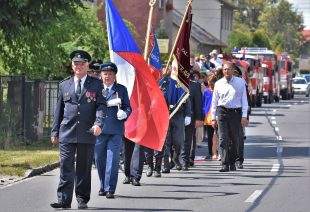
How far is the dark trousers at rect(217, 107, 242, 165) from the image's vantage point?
18.2m

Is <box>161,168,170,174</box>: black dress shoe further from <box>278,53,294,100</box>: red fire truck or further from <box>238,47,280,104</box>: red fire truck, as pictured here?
<box>278,53,294,100</box>: red fire truck

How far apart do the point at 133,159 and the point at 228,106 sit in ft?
9.96

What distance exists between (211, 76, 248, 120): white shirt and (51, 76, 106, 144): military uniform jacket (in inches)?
218

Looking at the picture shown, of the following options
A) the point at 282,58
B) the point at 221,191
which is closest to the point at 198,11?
the point at 282,58

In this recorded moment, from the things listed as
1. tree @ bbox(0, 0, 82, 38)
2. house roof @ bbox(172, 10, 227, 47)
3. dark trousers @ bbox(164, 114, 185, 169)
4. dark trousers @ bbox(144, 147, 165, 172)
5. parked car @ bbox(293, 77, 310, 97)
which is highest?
house roof @ bbox(172, 10, 227, 47)

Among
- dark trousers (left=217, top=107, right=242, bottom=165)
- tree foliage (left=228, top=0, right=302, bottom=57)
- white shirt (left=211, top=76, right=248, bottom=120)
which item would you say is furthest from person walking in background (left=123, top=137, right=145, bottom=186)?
tree foliage (left=228, top=0, right=302, bottom=57)

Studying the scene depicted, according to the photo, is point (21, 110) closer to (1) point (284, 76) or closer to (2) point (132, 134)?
(2) point (132, 134)

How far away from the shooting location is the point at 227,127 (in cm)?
1830

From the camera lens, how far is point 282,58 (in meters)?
67.2

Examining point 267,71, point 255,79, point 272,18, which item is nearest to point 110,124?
point 255,79

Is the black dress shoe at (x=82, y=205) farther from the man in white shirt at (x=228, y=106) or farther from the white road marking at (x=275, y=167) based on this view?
the white road marking at (x=275, y=167)

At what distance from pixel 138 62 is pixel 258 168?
4367 millimetres

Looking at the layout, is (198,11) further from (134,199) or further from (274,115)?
(134,199)

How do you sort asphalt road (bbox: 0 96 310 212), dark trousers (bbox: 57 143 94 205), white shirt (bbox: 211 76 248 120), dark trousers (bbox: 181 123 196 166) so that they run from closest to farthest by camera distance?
1. dark trousers (bbox: 57 143 94 205)
2. asphalt road (bbox: 0 96 310 212)
3. white shirt (bbox: 211 76 248 120)
4. dark trousers (bbox: 181 123 196 166)
